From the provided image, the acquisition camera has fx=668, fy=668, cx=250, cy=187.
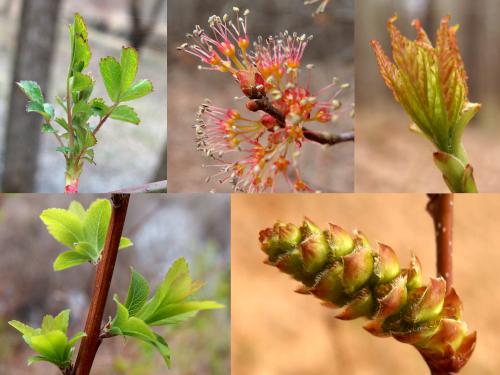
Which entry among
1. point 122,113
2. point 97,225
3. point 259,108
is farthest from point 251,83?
point 97,225

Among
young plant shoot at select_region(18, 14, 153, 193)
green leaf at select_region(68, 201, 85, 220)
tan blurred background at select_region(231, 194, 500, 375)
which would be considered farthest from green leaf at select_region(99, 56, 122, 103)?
tan blurred background at select_region(231, 194, 500, 375)

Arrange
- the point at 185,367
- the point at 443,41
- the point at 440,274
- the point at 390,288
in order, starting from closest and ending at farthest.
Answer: the point at 390,288 < the point at 440,274 < the point at 443,41 < the point at 185,367

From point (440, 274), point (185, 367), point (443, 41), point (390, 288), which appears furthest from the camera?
point (185, 367)

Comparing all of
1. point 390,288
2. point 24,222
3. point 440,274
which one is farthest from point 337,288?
point 24,222

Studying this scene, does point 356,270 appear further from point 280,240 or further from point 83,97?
point 83,97

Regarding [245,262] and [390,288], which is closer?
[390,288]

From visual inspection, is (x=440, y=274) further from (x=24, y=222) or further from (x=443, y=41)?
(x=24, y=222)

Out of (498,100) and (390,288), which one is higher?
(498,100)

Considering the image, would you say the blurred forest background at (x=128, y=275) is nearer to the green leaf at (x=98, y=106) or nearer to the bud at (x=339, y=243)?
the green leaf at (x=98, y=106)

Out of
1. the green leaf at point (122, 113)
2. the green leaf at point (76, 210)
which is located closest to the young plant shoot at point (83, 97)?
the green leaf at point (122, 113)

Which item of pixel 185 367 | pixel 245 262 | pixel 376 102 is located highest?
pixel 376 102
